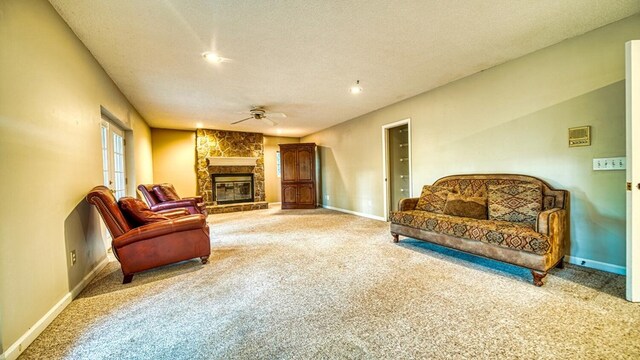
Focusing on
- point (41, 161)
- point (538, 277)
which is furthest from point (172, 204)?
point (538, 277)

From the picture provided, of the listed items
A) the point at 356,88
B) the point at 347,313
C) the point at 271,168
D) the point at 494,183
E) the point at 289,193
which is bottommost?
the point at 347,313

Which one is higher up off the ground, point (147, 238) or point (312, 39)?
point (312, 39)

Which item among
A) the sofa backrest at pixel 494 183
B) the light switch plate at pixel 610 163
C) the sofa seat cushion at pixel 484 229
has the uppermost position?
the light switch plate at pixel 610 163

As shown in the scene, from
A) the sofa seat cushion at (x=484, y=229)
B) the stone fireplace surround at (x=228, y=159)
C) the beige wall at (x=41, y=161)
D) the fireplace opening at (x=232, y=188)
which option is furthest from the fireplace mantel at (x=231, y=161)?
the sofa seat cushion at (x=484, y=229)

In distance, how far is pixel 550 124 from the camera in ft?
9.27

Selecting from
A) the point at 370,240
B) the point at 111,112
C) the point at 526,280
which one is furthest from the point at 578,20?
the point at 111,112

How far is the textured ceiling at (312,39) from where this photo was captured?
6.85 feet

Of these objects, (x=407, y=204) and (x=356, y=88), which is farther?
Answer: (x=356, y=88)

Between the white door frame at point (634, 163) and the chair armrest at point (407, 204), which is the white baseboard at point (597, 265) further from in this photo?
the chair armrest at point (407, 204)

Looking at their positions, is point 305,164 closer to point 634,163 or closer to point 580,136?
point 580,136

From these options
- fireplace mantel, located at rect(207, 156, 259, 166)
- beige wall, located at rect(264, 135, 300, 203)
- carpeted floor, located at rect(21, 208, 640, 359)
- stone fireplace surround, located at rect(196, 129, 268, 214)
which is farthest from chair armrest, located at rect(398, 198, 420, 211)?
beige wall, located at rect(264, 135, 300, 203)

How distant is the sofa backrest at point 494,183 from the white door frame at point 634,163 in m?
0.72

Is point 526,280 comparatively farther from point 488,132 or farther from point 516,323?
point 488,132

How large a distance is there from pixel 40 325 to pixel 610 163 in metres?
4.97
